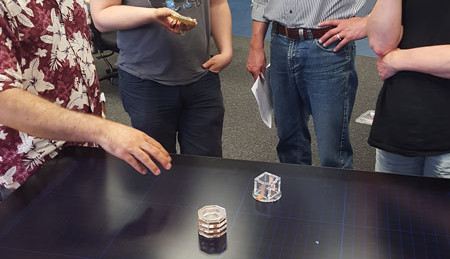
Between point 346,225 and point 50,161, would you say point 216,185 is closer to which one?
point 346,225

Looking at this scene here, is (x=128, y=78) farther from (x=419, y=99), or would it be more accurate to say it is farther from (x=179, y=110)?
(x=419, y=99)

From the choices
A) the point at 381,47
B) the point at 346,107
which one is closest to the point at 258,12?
the point at 346,107

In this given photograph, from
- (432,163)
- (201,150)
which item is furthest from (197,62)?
(432,163)

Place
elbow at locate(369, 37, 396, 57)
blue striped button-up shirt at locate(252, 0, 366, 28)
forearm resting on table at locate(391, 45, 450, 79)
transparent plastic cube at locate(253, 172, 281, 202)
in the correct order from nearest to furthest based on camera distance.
Answer: transparent plastic cube at locate(253, 172, 281, 202), forearm resting on table at locate(391, 45, 450, 79), elbow at locate(369, 37, 396, 57), blue striped button-up shirt at locate(252, 0, 366, 28)

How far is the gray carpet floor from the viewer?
9.17 ft

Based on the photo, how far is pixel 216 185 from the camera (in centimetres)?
112

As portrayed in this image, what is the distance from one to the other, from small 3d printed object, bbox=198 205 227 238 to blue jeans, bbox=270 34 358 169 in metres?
1.01

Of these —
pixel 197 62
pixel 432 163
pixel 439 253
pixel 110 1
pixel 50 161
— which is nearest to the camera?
pixel 439 253

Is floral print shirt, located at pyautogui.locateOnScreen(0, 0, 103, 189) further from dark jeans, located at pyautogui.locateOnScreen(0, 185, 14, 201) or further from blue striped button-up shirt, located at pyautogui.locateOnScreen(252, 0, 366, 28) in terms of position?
blue striped button-up shirt, located at pyautogui.locateOnScreen(252, 0, 366, 28)

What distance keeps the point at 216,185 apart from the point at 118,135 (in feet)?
0.87

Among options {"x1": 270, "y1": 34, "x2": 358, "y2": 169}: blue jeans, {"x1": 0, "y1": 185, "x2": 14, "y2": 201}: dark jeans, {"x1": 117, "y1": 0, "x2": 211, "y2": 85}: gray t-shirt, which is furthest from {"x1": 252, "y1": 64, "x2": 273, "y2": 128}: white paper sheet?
{"x1": 0, "y1": 185, "x2": 14, "y2": 201}: dark jeans

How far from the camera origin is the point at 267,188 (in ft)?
3.45

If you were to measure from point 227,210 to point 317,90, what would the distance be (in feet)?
3.16

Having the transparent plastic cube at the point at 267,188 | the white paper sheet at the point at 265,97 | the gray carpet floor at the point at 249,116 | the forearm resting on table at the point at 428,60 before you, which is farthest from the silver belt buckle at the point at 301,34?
the gray carpet floor at the point at 249,116
